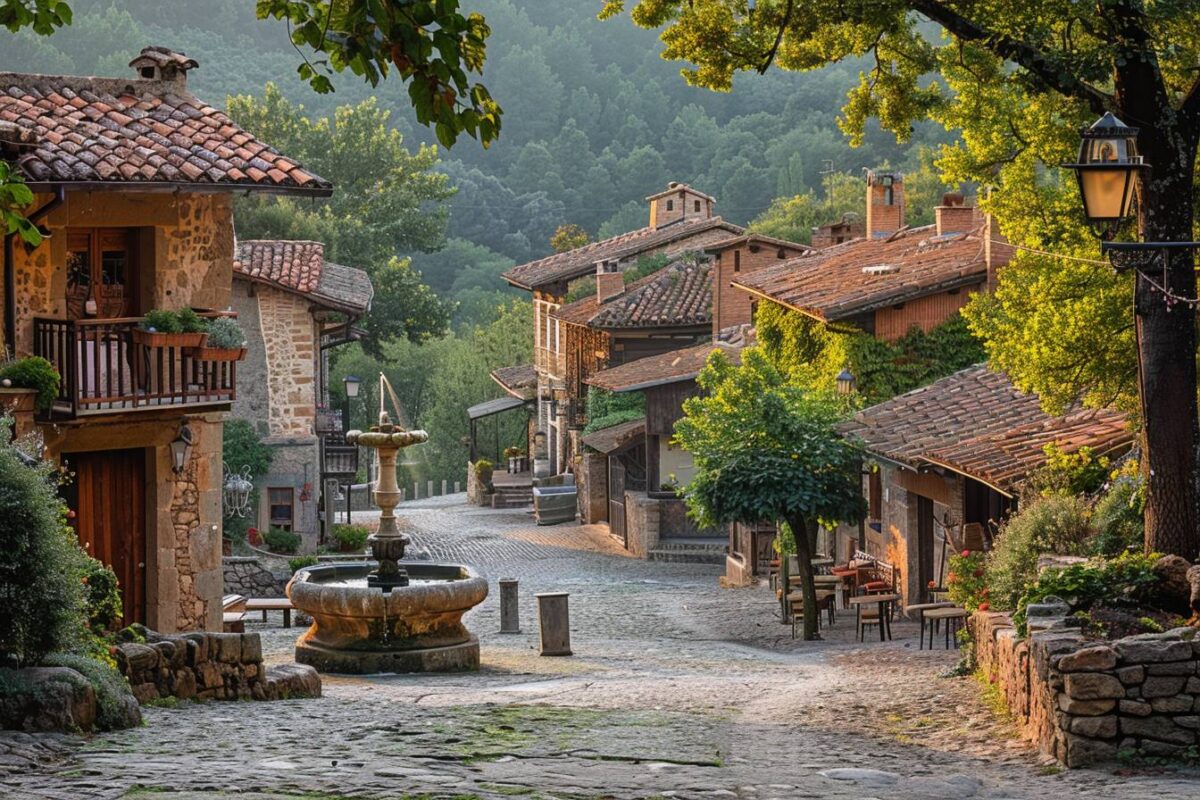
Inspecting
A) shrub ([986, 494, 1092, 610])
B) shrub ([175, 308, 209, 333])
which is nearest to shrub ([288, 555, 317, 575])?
shrub ([175, 308, 209, 333])

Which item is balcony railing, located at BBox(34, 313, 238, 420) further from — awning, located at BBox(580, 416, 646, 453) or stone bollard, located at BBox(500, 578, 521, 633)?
awning, located at BBox(580, 416, 646, 453)

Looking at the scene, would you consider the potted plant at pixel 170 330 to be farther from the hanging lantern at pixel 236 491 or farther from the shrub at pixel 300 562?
the hanging lantern at pixel 236 491

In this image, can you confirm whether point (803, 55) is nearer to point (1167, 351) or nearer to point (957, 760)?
point (1167, 351)

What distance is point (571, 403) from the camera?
46969 millimetres

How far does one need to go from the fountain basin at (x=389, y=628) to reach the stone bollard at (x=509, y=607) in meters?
5.39

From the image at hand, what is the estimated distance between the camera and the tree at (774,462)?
2158 centimetres

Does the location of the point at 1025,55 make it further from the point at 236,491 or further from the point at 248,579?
the point at 236,491

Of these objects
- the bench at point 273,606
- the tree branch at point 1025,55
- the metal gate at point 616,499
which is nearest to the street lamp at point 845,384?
the bench at point 273,606

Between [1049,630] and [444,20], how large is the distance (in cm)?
647

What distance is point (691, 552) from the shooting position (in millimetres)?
34969

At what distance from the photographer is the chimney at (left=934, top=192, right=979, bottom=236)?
3152cm

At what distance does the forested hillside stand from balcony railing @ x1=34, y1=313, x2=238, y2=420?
194 feet

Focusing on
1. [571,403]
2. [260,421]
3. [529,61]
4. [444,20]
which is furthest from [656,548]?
[529,61]

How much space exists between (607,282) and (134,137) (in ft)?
92.8
